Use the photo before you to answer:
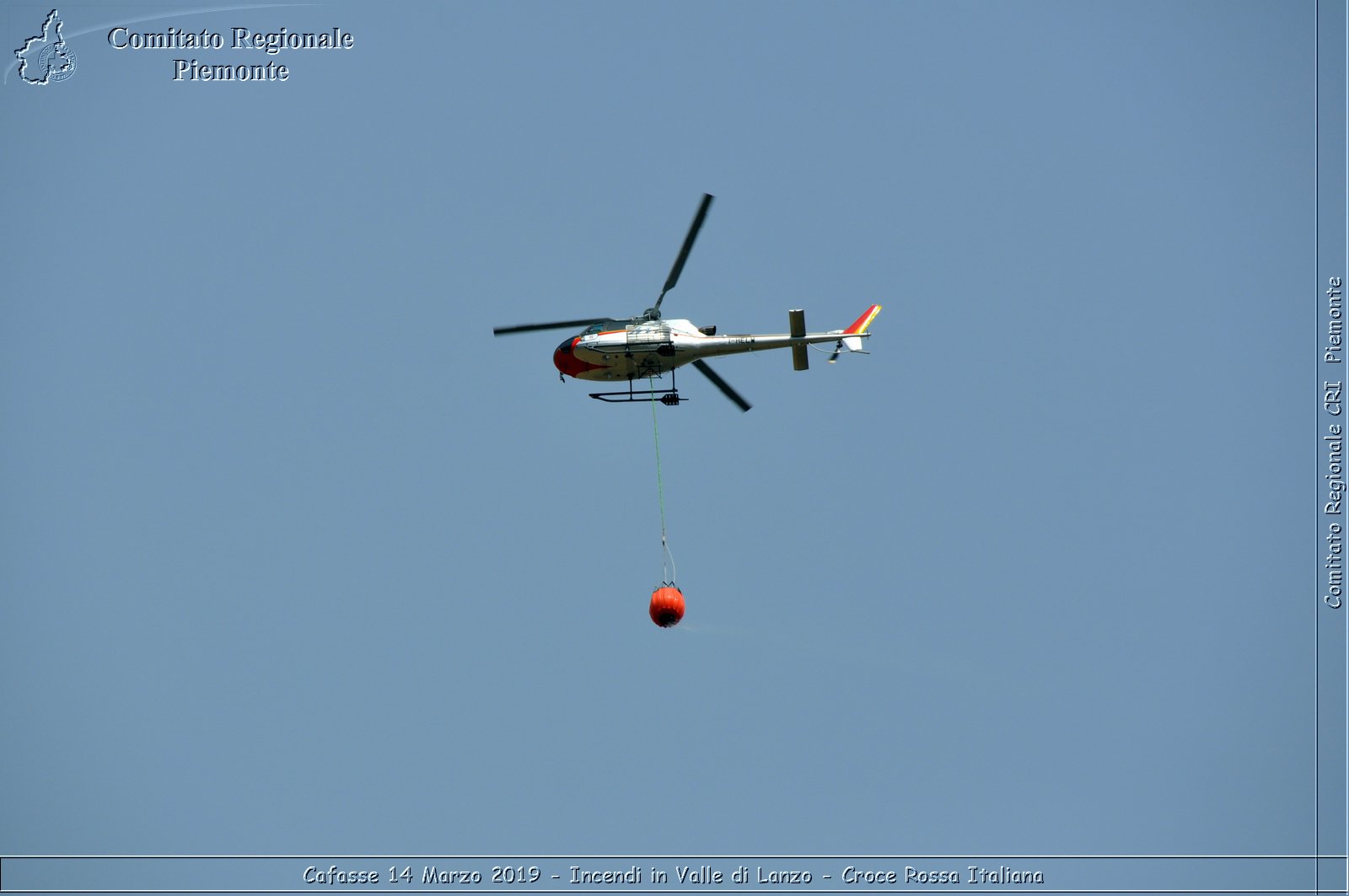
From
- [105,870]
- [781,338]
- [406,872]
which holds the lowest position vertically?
[105,870]

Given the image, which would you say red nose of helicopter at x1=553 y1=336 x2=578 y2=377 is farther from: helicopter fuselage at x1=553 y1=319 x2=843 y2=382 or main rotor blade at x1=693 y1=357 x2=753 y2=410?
main rotor blade at x1=693 y1=357 x2=753 y2=410

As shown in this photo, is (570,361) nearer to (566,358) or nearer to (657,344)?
(566,358)

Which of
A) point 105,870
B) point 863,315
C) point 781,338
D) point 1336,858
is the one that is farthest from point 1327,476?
point 105,870

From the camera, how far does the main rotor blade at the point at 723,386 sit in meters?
28.7

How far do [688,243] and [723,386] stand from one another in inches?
168

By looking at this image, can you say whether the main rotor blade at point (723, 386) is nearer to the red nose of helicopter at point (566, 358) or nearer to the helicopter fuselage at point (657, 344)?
the helicopter fuselage at point (657, 344)

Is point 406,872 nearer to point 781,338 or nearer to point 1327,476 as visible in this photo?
point 781,338

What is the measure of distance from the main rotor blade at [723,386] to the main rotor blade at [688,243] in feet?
7.10

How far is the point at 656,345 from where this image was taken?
27.8m

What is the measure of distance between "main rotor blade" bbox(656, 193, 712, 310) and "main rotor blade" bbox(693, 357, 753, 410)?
2164mm

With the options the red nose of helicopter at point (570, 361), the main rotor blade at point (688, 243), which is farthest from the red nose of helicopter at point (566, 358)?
the main rotor blade at point (688, 243)

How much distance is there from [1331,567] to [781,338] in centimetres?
1753

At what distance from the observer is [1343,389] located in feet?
108

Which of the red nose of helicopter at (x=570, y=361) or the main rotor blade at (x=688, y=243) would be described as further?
the red nose of helicopter at (x=570, y=361)
